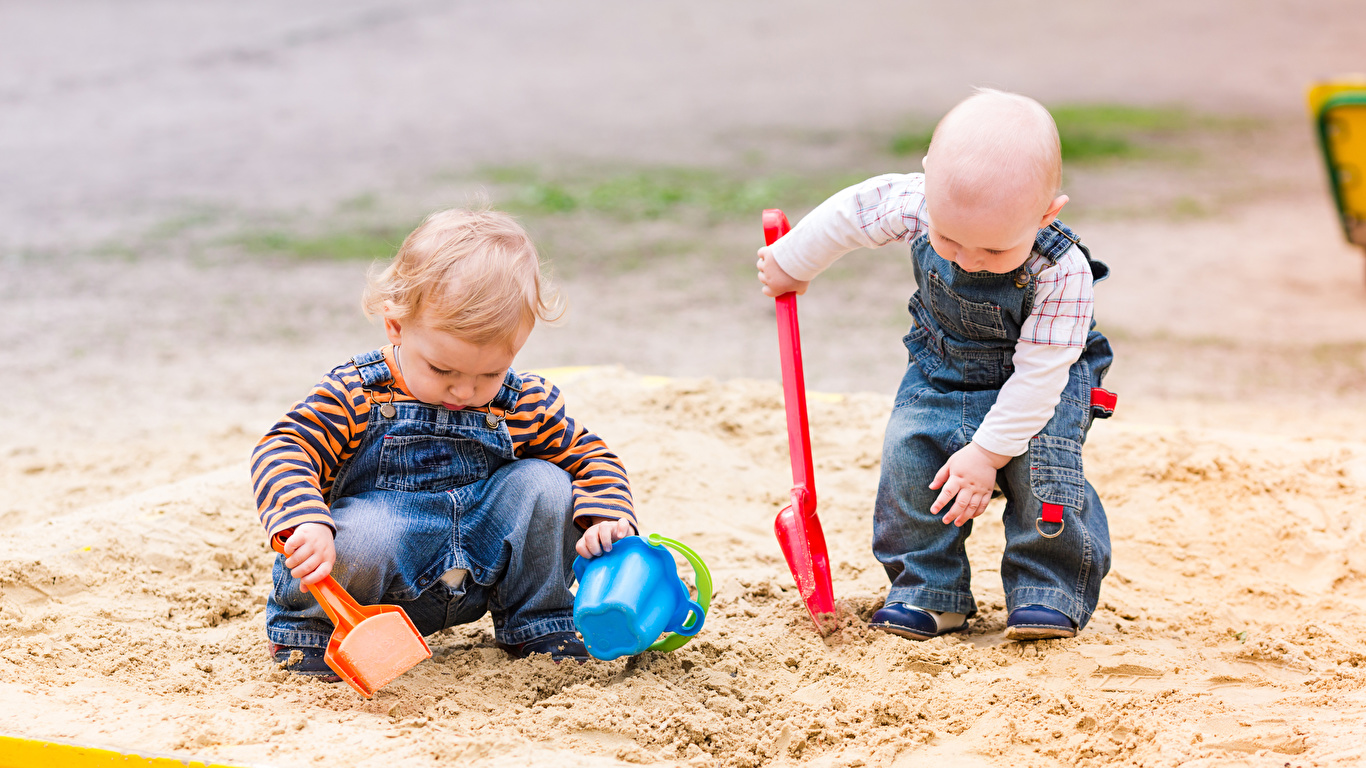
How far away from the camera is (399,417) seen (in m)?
1.67

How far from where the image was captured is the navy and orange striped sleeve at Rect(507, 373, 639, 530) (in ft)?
5.70

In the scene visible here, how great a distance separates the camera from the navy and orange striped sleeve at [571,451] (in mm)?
1738

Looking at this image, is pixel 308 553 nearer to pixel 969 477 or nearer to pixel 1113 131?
pixel 969 477

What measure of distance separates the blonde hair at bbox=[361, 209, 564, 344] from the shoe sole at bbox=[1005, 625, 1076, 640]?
33.5 inches

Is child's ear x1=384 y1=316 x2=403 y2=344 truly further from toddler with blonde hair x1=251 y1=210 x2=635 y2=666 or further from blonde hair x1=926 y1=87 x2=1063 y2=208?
blonde hair x1=926 y1=87 x2=1063 y2=208

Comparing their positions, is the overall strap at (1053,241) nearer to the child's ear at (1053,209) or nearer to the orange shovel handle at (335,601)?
the child's ear at (1053,209)

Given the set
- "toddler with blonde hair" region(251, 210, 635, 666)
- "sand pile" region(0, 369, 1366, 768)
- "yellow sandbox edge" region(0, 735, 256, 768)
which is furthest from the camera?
"toddler with blonde hair" region(251, 210, 635, 666)

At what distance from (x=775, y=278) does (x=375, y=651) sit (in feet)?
2.77

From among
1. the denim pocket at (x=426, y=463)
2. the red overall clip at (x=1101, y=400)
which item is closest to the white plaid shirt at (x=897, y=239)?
the red overall clip at (x=1101, y=400)

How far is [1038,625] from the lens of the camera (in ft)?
5.82

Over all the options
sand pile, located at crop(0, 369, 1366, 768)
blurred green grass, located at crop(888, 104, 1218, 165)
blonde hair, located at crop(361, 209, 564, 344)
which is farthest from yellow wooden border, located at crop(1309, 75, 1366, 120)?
blonde hair, located at crop(361, 209, 564, 344)

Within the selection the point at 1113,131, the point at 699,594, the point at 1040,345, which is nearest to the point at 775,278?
the point at 1040,345

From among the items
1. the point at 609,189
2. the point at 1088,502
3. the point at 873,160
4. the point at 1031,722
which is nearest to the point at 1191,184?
the point at 873,160

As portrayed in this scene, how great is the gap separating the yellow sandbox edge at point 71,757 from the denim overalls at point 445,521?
35 centimetres
